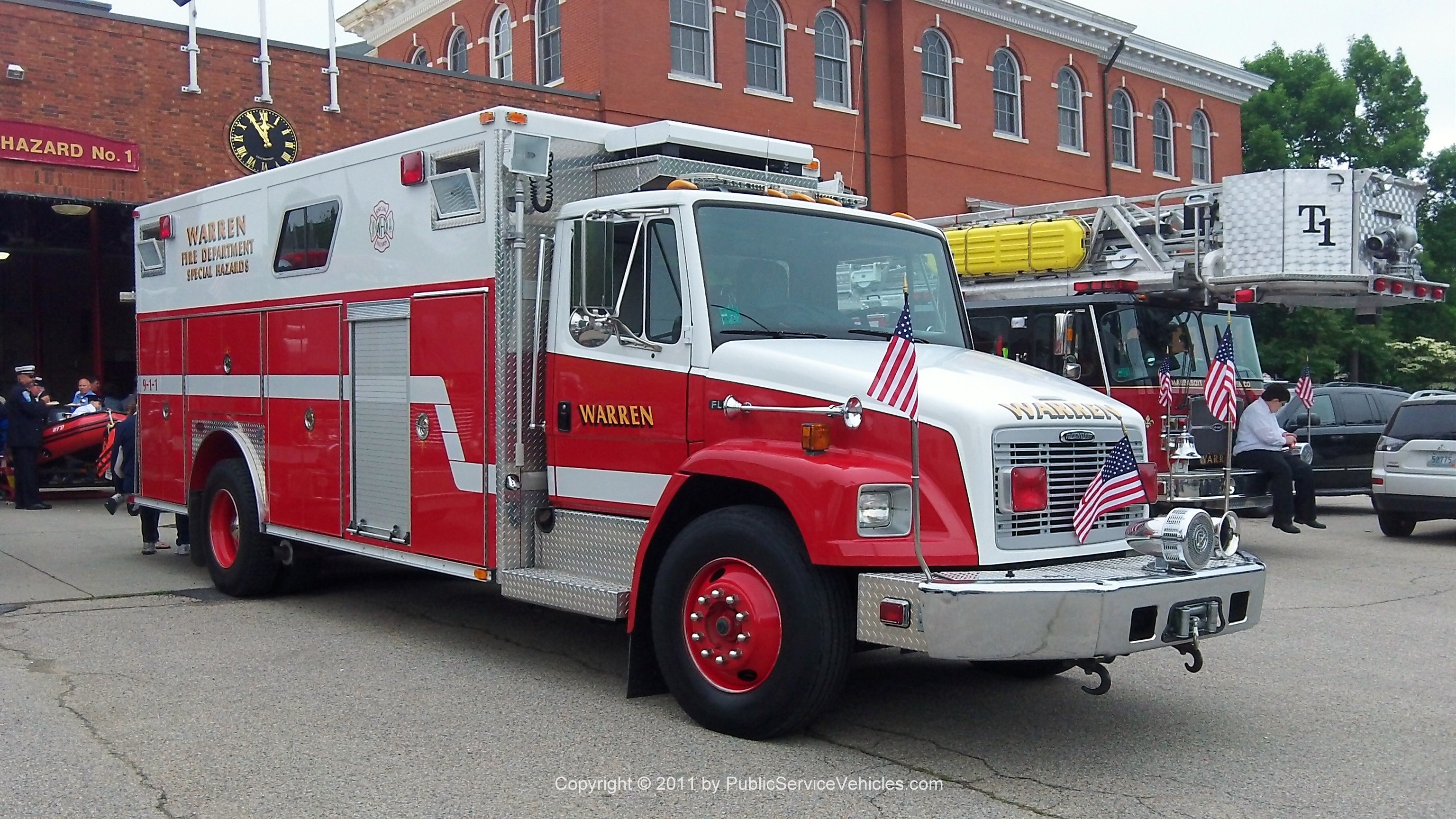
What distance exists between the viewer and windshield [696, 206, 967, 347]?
630 centimetres

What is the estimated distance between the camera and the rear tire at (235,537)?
9258 millimetres

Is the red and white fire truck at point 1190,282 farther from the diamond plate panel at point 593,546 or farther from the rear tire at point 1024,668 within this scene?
the diamond plate panel at point 593,546

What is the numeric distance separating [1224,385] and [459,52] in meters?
21.8

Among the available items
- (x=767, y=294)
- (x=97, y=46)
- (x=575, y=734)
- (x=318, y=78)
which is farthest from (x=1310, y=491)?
(x=97, y=46)

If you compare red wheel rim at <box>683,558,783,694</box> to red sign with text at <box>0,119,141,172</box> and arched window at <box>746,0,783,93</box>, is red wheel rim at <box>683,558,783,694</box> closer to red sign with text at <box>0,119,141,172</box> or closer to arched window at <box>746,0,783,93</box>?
red sign with text at <box>0,119,141,172</box>

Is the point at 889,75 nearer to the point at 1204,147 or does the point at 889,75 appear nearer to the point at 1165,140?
the point at 1165,140

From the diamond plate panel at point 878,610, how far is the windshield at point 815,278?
4.84 ft

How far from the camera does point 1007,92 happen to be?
29781 mm

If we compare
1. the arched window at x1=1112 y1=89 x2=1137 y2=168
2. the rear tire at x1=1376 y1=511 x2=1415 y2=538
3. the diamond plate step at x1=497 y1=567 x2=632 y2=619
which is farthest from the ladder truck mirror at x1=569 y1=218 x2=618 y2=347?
the arched window at x1=1112 y1=89 x2=1137 y2=168

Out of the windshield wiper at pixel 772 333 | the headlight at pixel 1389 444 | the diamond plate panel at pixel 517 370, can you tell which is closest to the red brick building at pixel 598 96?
the diamond plate panel at pixel 517 370

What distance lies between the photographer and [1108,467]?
5859 millimetres

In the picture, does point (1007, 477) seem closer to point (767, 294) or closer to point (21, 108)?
point (767, 294)

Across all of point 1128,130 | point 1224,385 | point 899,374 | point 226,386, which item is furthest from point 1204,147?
point 899,374

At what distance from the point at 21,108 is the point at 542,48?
9.78 m
